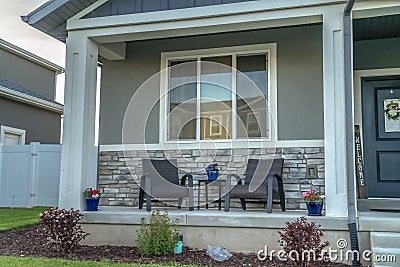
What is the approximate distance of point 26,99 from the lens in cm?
1288

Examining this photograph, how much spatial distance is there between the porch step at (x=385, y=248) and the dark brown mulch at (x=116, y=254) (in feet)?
1.44

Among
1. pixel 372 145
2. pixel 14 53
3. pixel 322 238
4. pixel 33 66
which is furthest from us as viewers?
pixel 33 66

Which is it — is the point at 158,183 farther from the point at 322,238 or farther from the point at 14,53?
the point at 14,53

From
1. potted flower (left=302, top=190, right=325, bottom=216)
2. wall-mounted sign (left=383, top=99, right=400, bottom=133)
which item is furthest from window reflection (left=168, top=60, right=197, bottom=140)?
wall-mounted sign (left=383, top=99, right=400, bottom=133)

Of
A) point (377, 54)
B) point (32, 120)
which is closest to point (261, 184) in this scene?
point (377, 54)

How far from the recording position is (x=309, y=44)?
21.4 feet

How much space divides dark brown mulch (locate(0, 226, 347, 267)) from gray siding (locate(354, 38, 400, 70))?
374 cm

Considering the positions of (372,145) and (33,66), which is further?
(33,66)

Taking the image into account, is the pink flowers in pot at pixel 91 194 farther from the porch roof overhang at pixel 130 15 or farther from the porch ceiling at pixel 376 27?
the porch ceiling at pixel 376 27

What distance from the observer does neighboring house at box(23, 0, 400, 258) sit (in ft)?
16.7

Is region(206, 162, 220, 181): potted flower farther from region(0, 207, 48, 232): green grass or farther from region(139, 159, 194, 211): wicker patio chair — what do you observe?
region(0, 207, 48, 232): green grass

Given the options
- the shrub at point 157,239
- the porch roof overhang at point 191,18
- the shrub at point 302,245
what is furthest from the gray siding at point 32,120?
the shrub at point 302,245

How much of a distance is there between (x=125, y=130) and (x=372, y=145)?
4.16 metres

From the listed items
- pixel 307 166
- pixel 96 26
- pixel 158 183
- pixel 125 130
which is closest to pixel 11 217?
pixel 125 130
